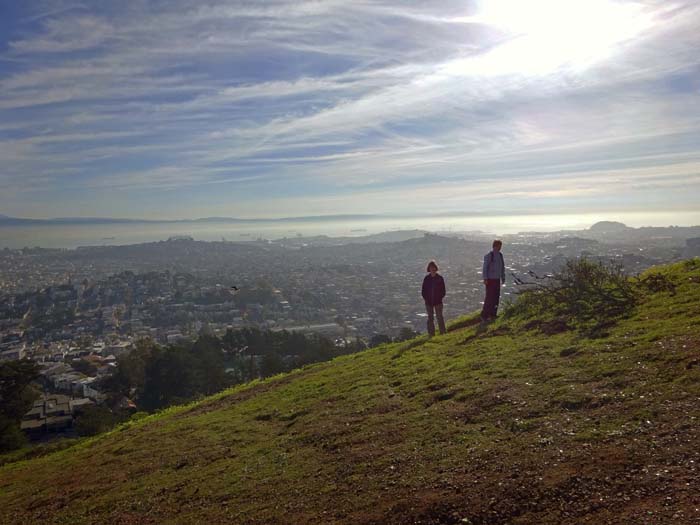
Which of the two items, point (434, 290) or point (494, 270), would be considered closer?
point (494, 270)

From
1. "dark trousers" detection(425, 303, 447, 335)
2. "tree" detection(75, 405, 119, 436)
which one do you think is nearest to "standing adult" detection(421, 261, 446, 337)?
"dark trousers" detection(425, 303, 447, 335)

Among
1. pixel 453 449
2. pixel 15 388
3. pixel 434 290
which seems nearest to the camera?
pixel 453 449

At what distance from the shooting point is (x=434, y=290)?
11.2 m

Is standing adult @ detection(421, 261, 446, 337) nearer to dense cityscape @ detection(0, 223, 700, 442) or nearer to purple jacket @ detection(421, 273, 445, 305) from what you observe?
purple jacket @ detection(421, 273, 445, 305)

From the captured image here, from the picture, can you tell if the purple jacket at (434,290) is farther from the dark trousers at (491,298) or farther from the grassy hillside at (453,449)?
the grassy hillside at (453,449)

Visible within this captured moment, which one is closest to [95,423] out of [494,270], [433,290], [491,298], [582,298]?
[433,290]

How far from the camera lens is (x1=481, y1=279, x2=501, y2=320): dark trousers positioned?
35.5ft

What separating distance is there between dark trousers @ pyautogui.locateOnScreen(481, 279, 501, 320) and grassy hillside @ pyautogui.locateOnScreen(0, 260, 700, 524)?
1.50 metres

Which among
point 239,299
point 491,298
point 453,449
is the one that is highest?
point 491,298

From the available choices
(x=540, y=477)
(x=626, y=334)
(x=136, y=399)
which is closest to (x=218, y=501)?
(x=540, y=477)

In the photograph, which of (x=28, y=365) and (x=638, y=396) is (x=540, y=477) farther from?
(x=28, y=365)

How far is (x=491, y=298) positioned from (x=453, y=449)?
21.7 ft

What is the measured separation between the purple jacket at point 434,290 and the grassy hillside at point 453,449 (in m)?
1.98

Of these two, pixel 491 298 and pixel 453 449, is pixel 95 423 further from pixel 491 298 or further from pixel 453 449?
Answer: pixel 453 449
